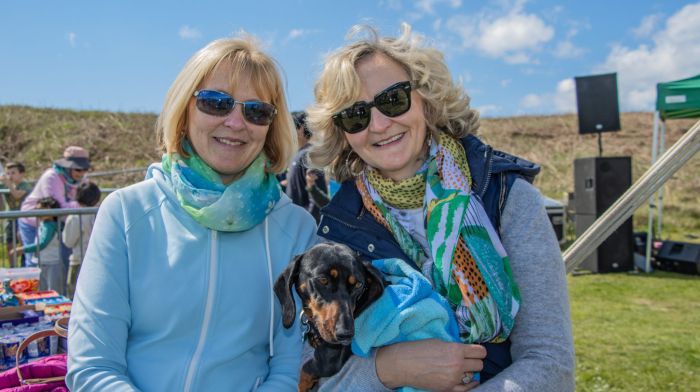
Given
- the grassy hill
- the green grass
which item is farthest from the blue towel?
the grassy hill

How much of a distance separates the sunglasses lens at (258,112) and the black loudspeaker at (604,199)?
349 inches

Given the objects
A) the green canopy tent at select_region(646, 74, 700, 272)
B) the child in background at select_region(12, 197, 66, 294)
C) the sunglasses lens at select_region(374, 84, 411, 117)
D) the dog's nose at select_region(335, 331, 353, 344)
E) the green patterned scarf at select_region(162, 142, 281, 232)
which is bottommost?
the child in background at select_region(12, 197, 66, 294)

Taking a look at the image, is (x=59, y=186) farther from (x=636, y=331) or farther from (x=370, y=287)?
(x=636, y=331)

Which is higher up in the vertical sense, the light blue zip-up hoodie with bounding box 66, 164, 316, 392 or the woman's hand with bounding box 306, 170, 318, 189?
the woman's hand with bounding box 306, 170, 318, 189

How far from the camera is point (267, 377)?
206cm

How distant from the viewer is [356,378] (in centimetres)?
188

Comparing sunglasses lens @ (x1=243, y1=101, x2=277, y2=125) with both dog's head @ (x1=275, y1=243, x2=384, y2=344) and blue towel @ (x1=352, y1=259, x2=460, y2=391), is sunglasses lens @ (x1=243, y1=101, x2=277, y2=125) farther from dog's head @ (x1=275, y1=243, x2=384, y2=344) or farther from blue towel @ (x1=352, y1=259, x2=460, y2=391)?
blue towel @ (x1=352, y1=259, x2=460, y2=391)

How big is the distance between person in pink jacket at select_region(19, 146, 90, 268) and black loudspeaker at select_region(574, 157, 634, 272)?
881 cm

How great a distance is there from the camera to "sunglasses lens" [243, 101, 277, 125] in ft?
7.04

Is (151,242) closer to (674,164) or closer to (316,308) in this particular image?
(316,308)

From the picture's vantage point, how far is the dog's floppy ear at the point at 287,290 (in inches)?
75.7

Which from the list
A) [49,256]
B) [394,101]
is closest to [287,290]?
[394,101]

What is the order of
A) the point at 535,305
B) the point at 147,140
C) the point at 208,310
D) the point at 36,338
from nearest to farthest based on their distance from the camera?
the point at 535,305 → the point at 208,310 → the point at 36,338 → the point at 147,140

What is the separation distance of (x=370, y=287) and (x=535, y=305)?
23.0 inches
